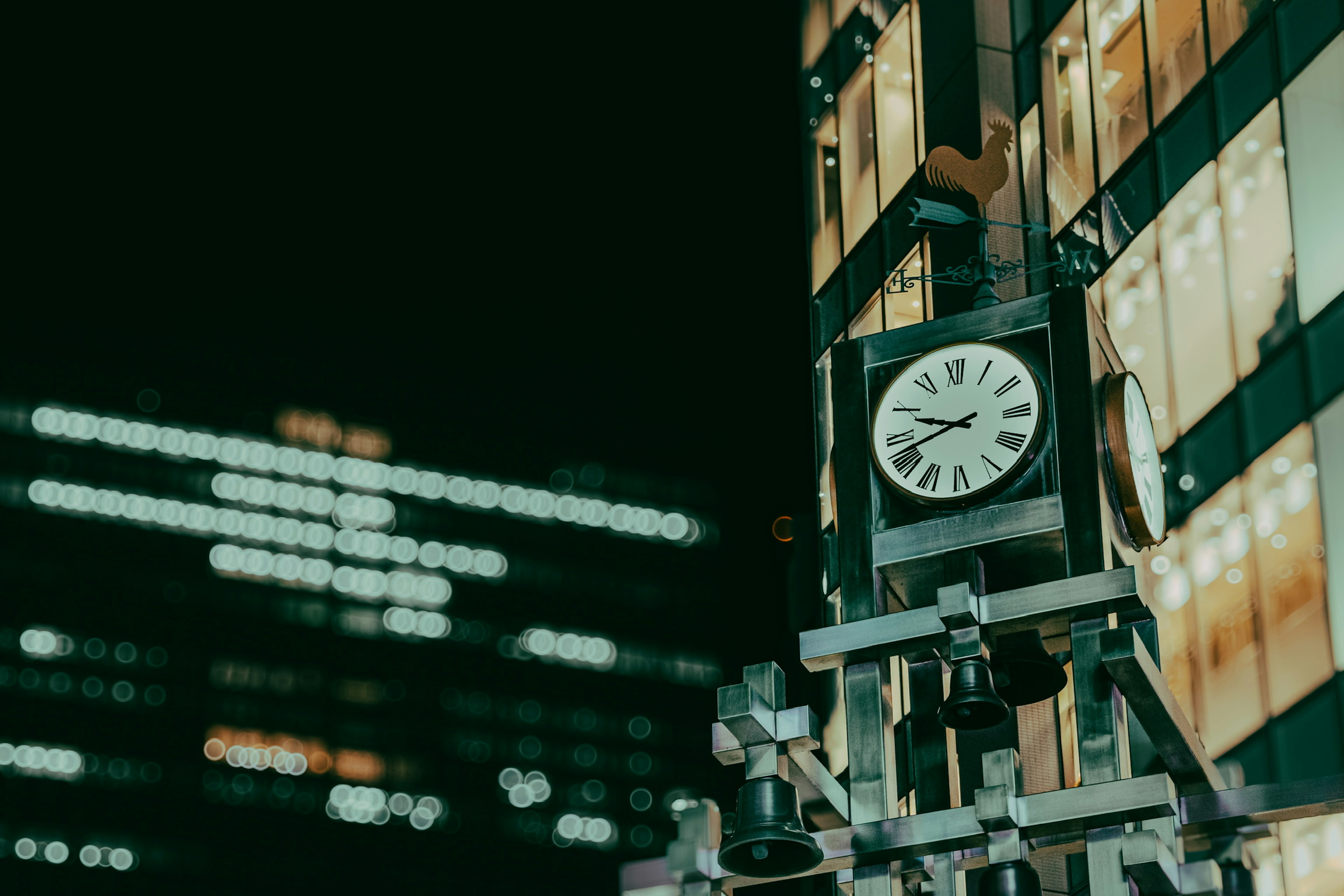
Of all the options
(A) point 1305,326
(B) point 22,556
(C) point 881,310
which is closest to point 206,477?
(B) point 22,556

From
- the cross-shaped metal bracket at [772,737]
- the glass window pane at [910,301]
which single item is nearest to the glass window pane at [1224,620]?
the glass window pane at [910,301]

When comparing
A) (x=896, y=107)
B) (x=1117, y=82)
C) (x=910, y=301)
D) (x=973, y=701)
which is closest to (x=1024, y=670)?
(x=973, y=701)

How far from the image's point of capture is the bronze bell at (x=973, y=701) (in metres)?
10.6

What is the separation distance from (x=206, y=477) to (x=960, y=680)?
105370mm

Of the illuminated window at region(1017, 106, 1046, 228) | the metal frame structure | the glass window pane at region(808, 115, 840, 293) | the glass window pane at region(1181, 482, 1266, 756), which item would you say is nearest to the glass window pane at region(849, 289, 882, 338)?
the glass window pane at region(808, 115, 840, 293)

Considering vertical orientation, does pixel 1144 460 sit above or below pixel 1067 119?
below

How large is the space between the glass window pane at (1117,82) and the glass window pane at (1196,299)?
132cm

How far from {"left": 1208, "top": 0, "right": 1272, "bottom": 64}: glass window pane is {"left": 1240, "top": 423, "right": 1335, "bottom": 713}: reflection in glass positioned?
4643 millimetres

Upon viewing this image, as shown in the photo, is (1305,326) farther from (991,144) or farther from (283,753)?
(283,753)

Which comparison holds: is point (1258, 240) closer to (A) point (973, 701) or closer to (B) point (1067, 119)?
(B) point (1067, 119)

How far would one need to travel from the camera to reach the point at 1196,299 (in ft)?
64.6

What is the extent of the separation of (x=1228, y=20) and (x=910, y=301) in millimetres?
5754

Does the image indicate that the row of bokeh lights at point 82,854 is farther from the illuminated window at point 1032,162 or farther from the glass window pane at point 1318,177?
the glass window pane at point 1318,177

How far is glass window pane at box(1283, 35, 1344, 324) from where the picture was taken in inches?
698
